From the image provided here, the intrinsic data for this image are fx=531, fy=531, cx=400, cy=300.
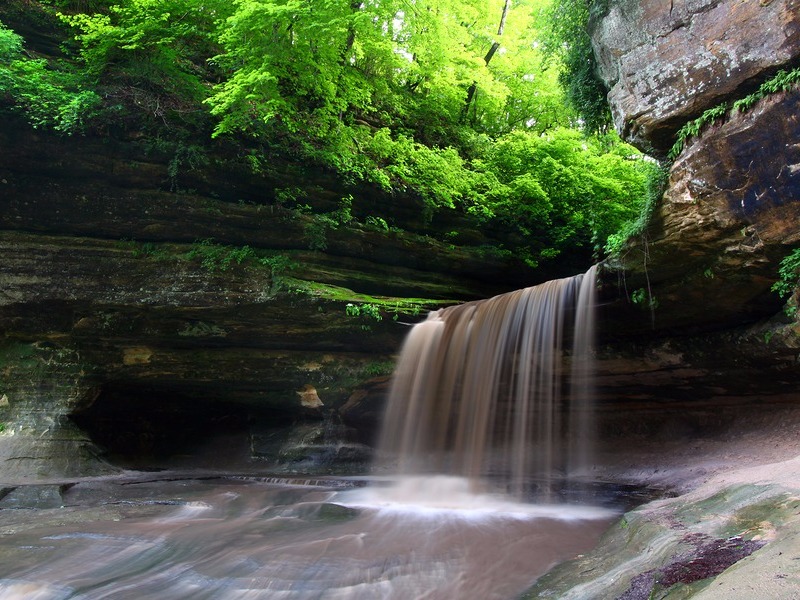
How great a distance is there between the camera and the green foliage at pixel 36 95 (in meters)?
9.82

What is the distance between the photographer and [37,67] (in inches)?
406

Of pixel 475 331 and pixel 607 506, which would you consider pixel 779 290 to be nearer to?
pixel 607 506

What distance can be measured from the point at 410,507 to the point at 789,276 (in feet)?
20.6

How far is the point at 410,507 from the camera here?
27.6ft

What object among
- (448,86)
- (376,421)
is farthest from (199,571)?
(448,86)

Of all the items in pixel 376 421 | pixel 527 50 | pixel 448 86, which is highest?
pixel 527 50

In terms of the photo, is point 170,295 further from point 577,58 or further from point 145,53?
point 577,58

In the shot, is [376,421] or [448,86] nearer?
[376,421]

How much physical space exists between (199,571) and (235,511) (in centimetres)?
257

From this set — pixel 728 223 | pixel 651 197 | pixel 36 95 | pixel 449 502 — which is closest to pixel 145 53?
pixel 36 95

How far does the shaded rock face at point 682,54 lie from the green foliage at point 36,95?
9570 mm

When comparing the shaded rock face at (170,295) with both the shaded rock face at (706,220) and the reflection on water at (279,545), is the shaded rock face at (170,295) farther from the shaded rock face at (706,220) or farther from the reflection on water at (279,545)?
the shaded rock face at (706,220)

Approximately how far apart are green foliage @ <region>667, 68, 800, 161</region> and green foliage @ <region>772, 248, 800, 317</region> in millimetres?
1978

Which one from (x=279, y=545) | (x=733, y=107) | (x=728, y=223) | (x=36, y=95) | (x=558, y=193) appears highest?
(x=36, y=95)
